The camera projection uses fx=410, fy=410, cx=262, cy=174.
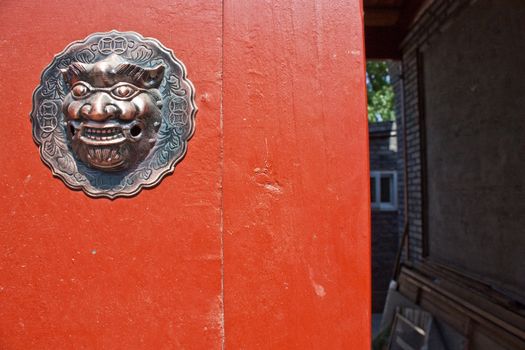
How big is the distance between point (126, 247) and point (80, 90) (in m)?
0.42

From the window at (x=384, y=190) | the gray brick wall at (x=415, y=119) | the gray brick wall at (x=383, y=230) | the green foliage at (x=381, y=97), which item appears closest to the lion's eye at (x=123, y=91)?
the gray brick wall at (x=415, y=119)

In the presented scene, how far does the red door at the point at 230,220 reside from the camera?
103 centimetres

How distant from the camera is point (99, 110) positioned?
100 cm

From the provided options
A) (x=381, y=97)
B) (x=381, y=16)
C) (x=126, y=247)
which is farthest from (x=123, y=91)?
(x=381, y=97)

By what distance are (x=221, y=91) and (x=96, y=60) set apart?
1.08ft

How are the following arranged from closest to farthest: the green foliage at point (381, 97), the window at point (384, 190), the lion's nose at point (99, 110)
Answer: the lion's nose at point (99, 110)
the window at point (384, 190)
the green foliage at point (381, 97)

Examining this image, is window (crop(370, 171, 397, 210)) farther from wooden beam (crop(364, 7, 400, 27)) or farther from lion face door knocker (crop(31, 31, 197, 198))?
lion face door knocker (crop(31, 31, 197, 198))

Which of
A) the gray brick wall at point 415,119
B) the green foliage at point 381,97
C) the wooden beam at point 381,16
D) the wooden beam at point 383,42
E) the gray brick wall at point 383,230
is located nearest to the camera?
the gray brick wall at point 415,119

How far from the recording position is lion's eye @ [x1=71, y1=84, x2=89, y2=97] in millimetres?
1030

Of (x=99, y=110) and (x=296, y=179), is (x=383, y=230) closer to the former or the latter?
(x=296, y=179)

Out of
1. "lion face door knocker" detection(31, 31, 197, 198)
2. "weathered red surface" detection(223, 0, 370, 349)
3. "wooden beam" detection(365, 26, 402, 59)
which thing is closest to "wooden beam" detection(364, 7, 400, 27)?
"wooden beam" detection(365, 26, 402, 59)

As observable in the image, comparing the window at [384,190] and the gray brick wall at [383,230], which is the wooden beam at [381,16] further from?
the window at [384,190]

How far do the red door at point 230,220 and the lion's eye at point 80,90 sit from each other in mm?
197

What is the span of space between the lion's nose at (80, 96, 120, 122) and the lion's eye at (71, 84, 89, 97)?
0.13 ft
